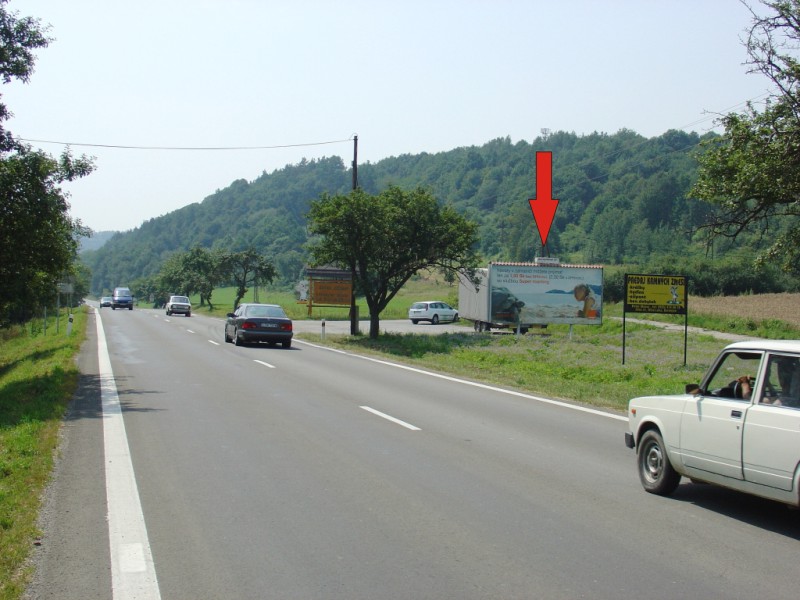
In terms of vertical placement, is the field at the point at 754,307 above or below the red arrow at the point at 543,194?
below

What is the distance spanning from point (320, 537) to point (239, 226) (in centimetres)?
19092

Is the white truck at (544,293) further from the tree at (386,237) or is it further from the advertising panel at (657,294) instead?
the advertising panel at (657,294)

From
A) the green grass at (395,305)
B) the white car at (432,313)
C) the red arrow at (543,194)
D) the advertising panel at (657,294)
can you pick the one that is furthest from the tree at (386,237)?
the green grass at (395,305)

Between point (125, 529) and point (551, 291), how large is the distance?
108 ft

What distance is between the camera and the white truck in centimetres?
3797

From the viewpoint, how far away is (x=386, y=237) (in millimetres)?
33719

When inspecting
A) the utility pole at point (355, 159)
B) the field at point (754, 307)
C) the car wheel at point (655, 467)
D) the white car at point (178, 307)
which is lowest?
the car wheel at point (655, 467)

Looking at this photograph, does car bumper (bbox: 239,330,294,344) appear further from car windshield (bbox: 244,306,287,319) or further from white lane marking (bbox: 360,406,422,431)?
white lane marking (bbox: 360,406,422,431)

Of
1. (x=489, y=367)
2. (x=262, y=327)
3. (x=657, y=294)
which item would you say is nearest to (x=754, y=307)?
(x=657, y=294)

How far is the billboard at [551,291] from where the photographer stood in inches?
1494

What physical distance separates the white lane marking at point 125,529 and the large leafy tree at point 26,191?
7.45 meters

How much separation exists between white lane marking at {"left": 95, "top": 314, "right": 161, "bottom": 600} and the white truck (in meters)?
28.5

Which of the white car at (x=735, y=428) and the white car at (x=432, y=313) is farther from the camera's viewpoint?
the white car at (x=432, y=313)

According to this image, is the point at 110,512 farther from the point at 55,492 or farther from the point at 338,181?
the point at 338,181
